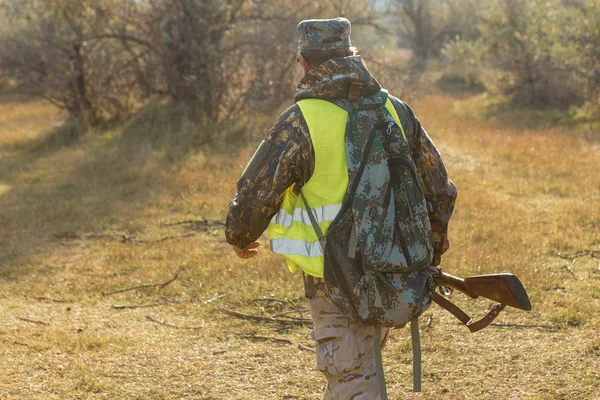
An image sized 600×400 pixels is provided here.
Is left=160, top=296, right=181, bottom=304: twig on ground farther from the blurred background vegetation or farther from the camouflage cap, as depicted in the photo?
the blurred background vegetation

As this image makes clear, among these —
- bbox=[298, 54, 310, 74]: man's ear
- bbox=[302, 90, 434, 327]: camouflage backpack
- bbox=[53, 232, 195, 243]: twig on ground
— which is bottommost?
bbox=[53, 232, 195, 243]: twig on ground

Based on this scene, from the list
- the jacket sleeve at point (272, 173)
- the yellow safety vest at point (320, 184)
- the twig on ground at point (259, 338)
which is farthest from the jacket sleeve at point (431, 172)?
the twig on ground at point (259, 338)

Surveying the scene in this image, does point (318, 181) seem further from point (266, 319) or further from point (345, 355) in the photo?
point (266, 319)

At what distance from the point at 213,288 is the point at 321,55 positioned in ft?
11.8

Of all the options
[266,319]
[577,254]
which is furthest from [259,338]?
[577,254]

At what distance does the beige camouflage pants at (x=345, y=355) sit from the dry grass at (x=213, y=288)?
4.52ft

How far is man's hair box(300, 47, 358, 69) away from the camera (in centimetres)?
288

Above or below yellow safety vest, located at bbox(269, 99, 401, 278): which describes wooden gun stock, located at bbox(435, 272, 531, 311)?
below

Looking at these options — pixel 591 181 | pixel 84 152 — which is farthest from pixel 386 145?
pixel 84 152

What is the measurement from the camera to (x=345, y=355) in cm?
289

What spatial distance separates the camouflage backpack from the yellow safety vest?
0.04m

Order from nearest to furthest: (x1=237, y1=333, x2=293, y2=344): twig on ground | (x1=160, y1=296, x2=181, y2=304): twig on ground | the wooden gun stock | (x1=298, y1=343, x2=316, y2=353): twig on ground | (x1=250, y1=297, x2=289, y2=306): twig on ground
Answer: the wooden gun stock → (x1=298, y1=343, x2=316, y2=353): twig on ground → (x1=237, y1=333, x2=293, y2=344): twig on ground → (x1=250, y1=297, x2=289, y2=306): twig on ground → (x1=160, y1=296, x2=181, y2=304): twig on ground

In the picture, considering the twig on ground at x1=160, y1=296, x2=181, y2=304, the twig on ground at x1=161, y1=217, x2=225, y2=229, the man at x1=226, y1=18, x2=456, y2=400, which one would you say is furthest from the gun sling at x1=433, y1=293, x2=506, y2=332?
the twig on ground at x1=161, y1=217, x2=225, y2=229

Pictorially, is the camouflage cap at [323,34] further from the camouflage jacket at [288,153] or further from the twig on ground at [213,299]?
the twig on ground at [213,299]
